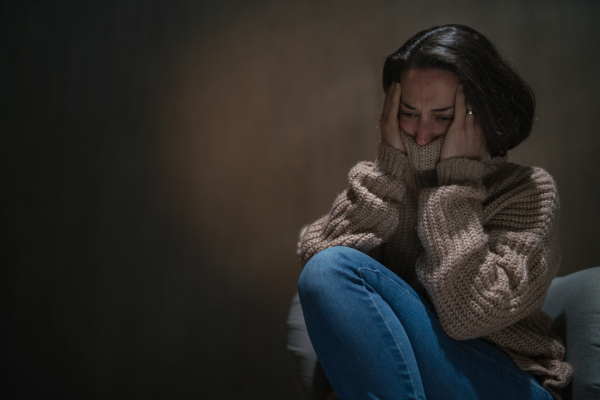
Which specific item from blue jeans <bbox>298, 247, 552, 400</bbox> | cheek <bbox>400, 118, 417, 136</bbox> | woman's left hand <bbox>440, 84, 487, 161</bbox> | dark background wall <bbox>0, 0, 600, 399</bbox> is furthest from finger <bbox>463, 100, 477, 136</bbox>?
dark background wall <bbox>0, 0, 600, 399</bbox>

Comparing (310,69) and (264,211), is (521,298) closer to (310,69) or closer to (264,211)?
(264,211)

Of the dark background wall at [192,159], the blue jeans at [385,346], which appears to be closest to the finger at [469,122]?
the blue jeans at [385,346]

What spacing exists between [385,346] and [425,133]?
1.48 ft

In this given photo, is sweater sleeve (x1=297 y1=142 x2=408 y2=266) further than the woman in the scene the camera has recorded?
Yes

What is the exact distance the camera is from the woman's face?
852 millimetres

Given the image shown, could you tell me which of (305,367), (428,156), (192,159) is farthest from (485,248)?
(192,159)

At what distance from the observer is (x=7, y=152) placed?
1.30 metres

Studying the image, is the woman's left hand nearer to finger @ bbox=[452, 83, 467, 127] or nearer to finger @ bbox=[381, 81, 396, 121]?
finger @ bbox=[452, 83, 467, 127]

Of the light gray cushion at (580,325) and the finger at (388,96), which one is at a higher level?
the finger at (388,96)

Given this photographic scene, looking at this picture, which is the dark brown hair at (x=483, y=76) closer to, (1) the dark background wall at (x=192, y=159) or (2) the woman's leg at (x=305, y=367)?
(1) the dark background wall at (x=192, y=159)

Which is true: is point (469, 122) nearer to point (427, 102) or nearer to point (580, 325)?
point (427, 102)

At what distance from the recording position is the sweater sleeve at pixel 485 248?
0.72m

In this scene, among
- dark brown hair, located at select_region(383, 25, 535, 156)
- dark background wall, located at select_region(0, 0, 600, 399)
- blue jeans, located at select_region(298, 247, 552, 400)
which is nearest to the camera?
blue jeans, located at select_region(298, 247, 552, 400)

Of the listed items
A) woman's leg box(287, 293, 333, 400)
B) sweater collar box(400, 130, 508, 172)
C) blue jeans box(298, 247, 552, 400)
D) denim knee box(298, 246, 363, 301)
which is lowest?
woman's leg box(287, 293, 333, 400)
